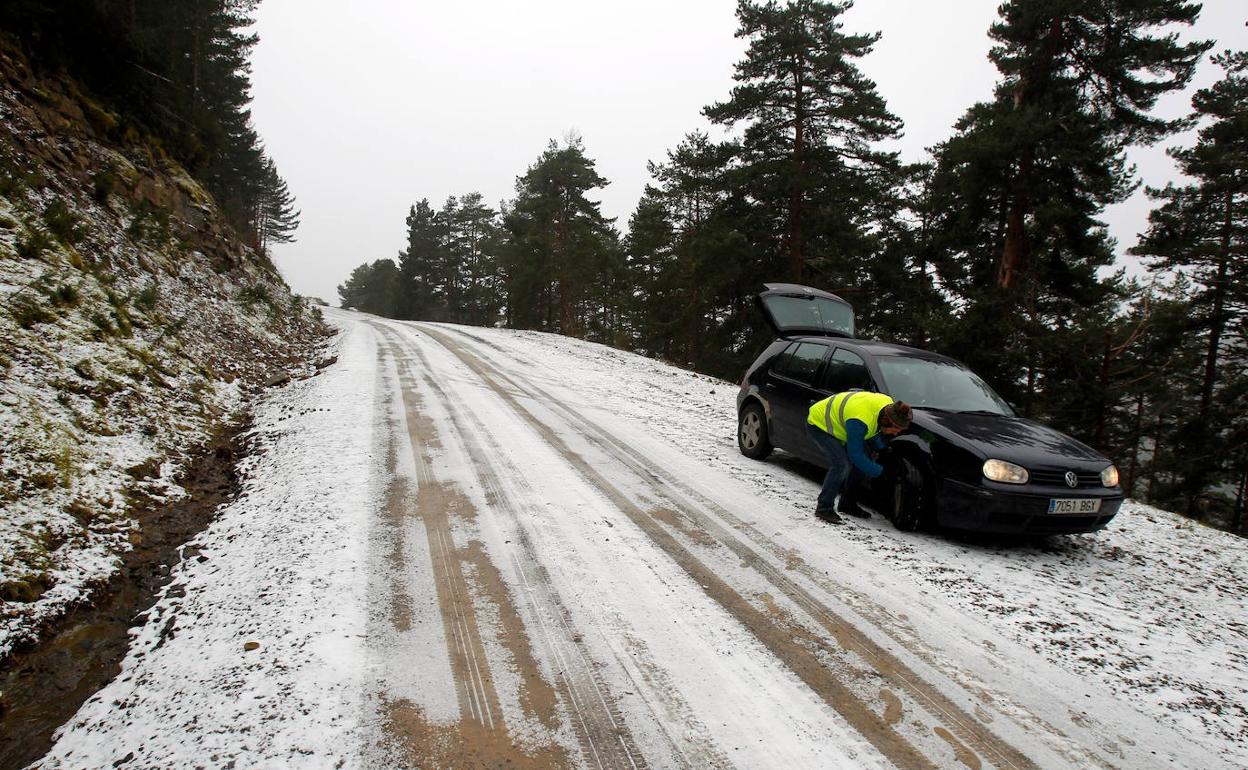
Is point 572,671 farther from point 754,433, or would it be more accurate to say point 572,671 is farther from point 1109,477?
point 754,433

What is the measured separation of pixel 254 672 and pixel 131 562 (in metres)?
1.98

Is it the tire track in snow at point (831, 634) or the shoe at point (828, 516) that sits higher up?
the shoe at point (828, 516)

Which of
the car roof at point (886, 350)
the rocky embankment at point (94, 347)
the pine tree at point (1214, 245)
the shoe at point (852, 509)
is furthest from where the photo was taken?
the pine tree at point (1214, 245)

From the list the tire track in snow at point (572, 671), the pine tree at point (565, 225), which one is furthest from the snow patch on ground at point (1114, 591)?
the pine tree at point (565, 225)

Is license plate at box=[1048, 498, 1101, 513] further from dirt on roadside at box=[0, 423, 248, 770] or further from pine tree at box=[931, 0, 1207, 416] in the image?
pine tree at box=[931, 0, 1207, 416]

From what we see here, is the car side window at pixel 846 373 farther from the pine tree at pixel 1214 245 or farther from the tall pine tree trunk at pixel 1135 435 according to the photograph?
the tall pine tree trunk at pixel 1135 435

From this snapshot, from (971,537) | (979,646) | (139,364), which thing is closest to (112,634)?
(139,364)

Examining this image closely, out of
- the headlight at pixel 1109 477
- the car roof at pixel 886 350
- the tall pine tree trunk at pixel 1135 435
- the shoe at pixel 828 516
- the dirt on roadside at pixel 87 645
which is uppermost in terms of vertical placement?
the car roof at pixel 886 350

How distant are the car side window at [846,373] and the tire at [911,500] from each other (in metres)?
1.02

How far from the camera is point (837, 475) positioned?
5328mm

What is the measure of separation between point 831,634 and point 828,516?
1952mm

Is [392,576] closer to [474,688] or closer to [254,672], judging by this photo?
[254,672]

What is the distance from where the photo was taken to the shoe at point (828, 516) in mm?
5281

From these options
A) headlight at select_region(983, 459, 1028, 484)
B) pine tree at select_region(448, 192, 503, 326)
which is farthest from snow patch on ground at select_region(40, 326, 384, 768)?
pine tree at select_region(448, 192, 503, 326)
